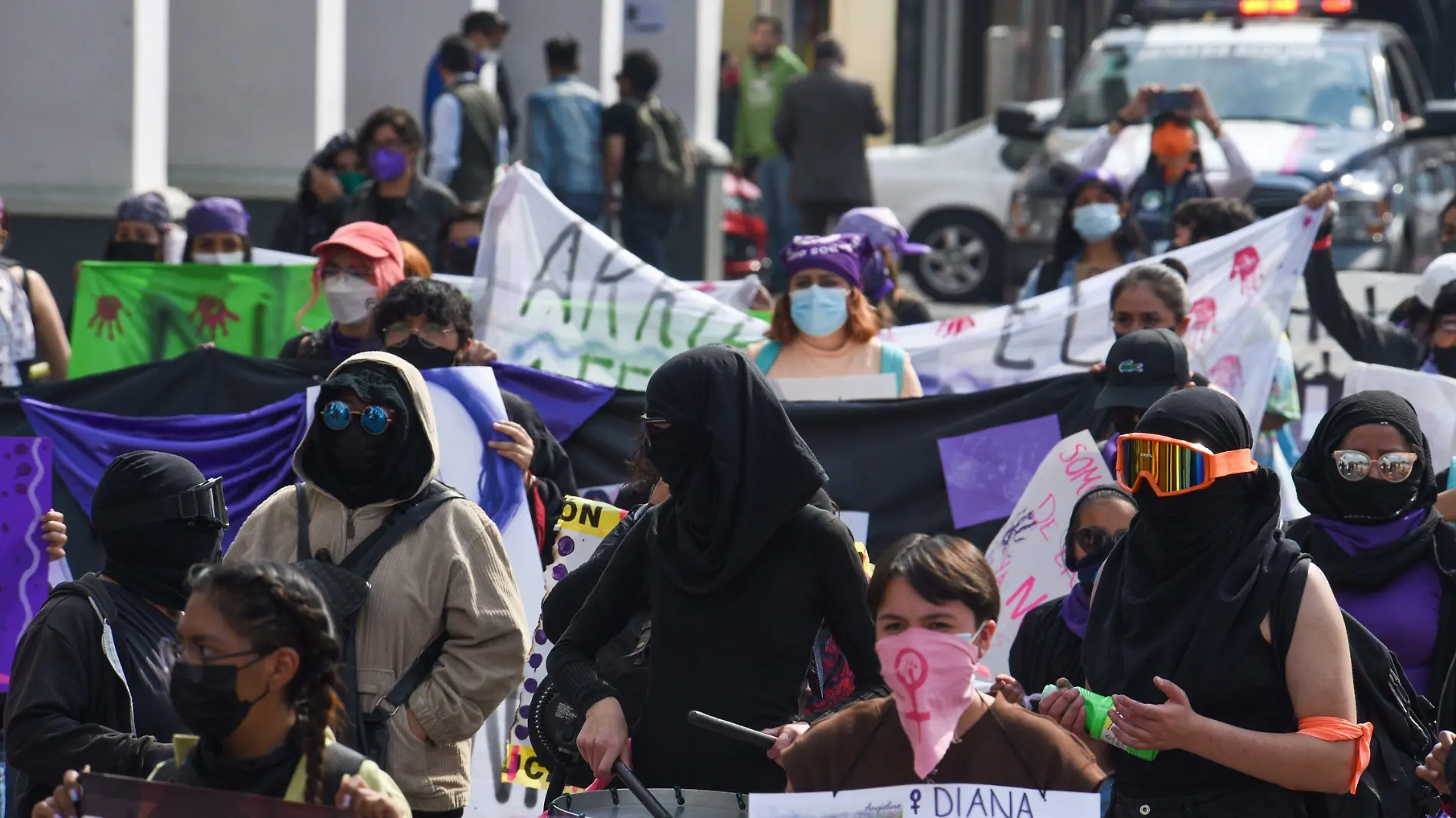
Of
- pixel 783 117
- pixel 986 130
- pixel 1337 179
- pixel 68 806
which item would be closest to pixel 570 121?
pixel 783 117

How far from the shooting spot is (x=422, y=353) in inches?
267

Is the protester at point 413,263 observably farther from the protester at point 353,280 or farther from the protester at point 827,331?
the protester at point 827,331

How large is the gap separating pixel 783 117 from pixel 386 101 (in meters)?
2.81

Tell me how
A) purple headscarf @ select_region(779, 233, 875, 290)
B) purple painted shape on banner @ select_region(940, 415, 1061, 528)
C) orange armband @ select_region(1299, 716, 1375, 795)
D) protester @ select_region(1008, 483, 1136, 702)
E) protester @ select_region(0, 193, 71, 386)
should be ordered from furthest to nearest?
protester @ select_region(0, 193, 71, 386) → purple headscarf @ select_region(779, 233, 875, 290) → purple painted shape on banner @ select_region(940, 415, 1061, 528) → protester @ select_region(1008, 483, 1136, 702) → orange armband @ select_region(1299, 716, 1375, 795)

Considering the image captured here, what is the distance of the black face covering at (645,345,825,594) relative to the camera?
4.21m

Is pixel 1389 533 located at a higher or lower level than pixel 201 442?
higher

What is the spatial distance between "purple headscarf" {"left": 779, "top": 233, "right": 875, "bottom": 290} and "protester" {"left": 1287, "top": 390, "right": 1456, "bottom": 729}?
9.11ft

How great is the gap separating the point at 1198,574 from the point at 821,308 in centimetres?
350

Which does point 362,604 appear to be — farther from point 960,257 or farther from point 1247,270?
point 960,257

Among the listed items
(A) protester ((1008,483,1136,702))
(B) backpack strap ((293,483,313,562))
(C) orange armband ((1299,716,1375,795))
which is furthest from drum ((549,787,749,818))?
(A) protester ((1008,483,1136,702))

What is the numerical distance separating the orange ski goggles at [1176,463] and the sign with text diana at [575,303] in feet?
14.5

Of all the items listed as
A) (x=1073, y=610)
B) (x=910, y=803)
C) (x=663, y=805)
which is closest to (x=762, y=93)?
(x=1073, y=610)

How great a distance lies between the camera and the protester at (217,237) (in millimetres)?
9648

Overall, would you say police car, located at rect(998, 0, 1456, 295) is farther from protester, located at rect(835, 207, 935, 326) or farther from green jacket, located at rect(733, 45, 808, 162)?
protester, located at rect(835, 207, 935, 326)
